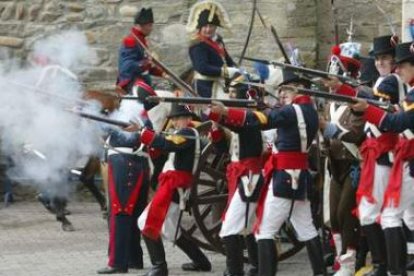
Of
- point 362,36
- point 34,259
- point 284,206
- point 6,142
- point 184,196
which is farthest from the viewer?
point 362,36

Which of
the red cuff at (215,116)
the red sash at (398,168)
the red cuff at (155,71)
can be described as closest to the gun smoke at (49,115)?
the red cuff at (155,71)

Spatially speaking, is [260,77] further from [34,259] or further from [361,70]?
[34,259]

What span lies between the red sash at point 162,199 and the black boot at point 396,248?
177cm

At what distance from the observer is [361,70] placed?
33.2ft

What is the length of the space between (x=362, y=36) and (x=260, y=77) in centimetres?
338

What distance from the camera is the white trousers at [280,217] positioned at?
352 inches

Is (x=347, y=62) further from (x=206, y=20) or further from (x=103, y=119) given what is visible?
(x=103, y=119)

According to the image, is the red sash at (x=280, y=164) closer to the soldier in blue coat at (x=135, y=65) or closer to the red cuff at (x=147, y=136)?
the red cuff at (x=147, y=136)

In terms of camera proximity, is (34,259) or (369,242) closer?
(369,242)

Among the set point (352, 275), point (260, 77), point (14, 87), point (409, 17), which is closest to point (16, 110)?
point (14, 87)

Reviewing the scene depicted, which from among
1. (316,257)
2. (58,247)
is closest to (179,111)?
(316,257)

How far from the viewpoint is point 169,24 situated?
47.4 ft

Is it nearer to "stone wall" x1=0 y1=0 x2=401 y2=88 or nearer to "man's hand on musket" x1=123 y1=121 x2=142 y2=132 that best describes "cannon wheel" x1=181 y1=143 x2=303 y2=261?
"man's hand on musket" x1=123 y1=121 x2=142 y2=132

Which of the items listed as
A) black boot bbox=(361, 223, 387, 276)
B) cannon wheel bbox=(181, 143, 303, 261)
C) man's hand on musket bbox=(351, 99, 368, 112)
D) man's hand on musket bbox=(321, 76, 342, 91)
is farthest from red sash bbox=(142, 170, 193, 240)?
man's hand on musket bbox=(351, 99, 368, 112)
